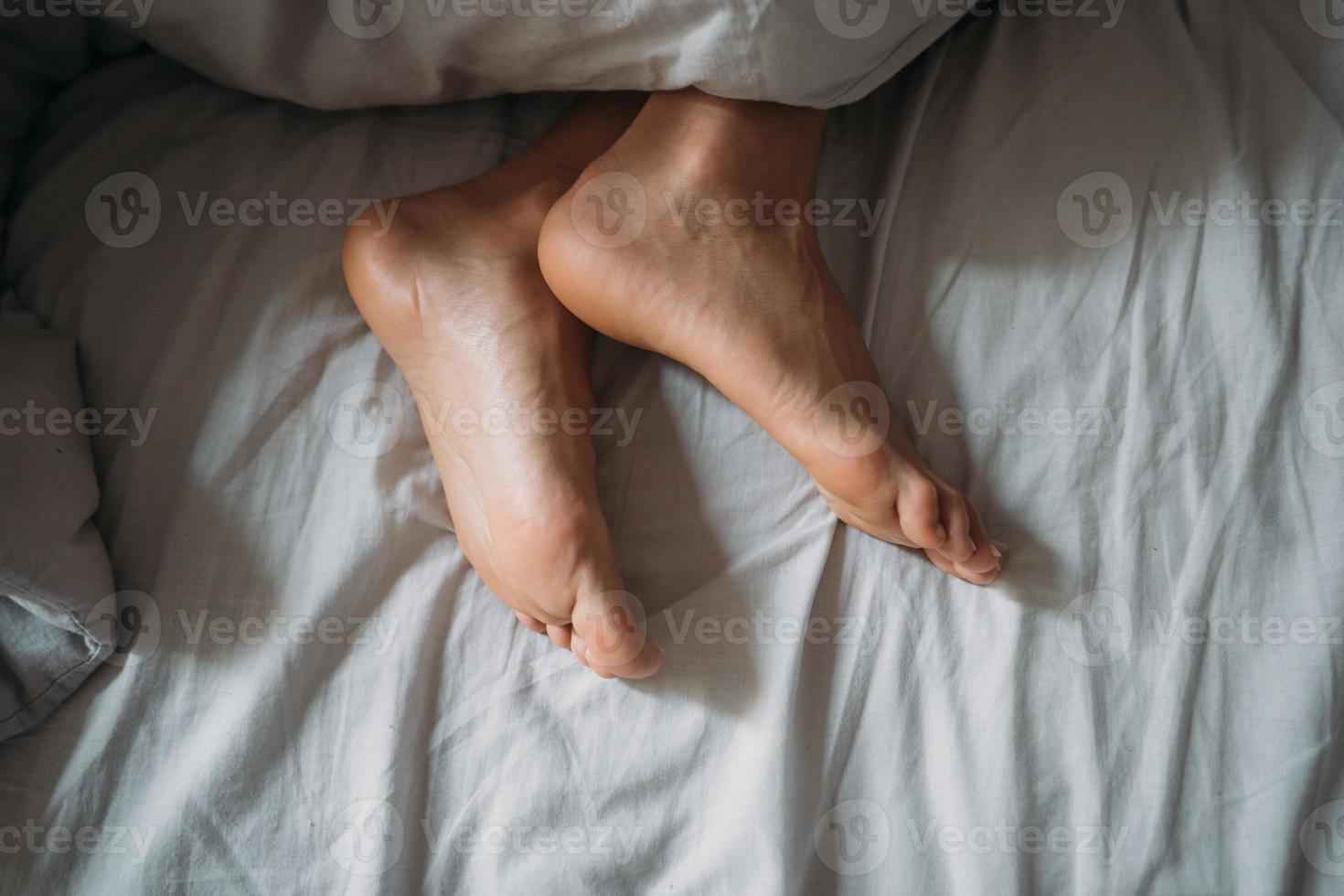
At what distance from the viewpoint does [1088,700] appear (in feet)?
1.96

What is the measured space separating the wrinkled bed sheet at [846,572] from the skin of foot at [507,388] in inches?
1.5

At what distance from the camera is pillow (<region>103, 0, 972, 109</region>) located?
0.62 m

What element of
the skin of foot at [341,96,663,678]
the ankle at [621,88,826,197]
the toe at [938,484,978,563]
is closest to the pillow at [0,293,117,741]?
the skin of foot at [341,96,663,678]

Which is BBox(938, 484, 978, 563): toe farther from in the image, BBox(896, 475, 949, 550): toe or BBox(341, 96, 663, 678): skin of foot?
BBox(341, 96, 663, 678): skin of foot


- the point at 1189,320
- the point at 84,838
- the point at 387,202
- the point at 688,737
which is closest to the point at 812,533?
the point at 688,737

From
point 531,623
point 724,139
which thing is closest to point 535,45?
point 724,139

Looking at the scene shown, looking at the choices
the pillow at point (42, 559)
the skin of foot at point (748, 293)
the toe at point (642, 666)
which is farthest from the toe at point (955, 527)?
the pillow at point (42, 559)

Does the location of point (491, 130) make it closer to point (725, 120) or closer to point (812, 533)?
point (725, 120)

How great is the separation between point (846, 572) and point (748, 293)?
0.72 feet

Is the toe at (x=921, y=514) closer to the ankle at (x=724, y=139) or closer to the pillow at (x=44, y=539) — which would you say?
the ankle at (x=724, y=139)

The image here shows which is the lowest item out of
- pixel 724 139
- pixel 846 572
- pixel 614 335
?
pixel 846 572

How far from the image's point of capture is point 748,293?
0.66m

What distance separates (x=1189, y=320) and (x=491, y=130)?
59 centimetres

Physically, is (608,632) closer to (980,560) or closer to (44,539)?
(980,560)
